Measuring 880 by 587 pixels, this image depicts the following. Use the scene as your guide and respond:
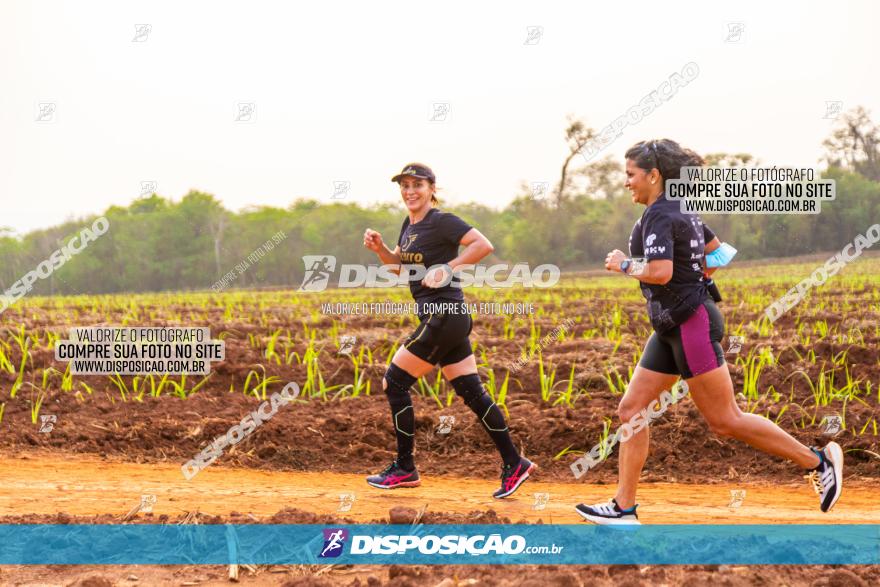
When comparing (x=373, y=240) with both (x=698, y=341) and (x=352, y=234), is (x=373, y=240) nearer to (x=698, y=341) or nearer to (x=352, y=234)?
(x=698, y=341)

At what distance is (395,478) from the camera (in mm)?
5516

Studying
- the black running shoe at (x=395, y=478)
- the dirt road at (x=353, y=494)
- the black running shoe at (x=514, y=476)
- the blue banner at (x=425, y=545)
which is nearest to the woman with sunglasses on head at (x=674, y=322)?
the blue banner at (x=425, y=545)

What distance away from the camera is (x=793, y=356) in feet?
28.4

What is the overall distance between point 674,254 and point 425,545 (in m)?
1.94

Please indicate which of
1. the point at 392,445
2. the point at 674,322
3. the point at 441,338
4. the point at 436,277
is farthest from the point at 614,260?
the point at 392,445

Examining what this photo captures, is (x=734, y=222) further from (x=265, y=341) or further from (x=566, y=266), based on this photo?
(x=265, y=341)

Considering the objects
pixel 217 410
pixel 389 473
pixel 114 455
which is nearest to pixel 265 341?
pixel 217 410

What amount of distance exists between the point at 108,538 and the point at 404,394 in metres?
1.95

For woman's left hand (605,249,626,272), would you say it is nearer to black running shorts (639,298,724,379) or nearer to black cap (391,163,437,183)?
black running shorts (639,298,724,379)

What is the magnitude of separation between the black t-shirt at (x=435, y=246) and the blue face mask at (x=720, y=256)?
1501mm

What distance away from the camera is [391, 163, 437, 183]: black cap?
5211 mm

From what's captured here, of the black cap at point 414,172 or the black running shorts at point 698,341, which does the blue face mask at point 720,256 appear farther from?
the black cap at point 414,172

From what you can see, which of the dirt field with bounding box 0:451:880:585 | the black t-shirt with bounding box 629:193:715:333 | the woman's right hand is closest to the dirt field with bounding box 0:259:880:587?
the dirt field with bounding box 0:451:880:585

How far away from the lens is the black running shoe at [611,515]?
4434mm
